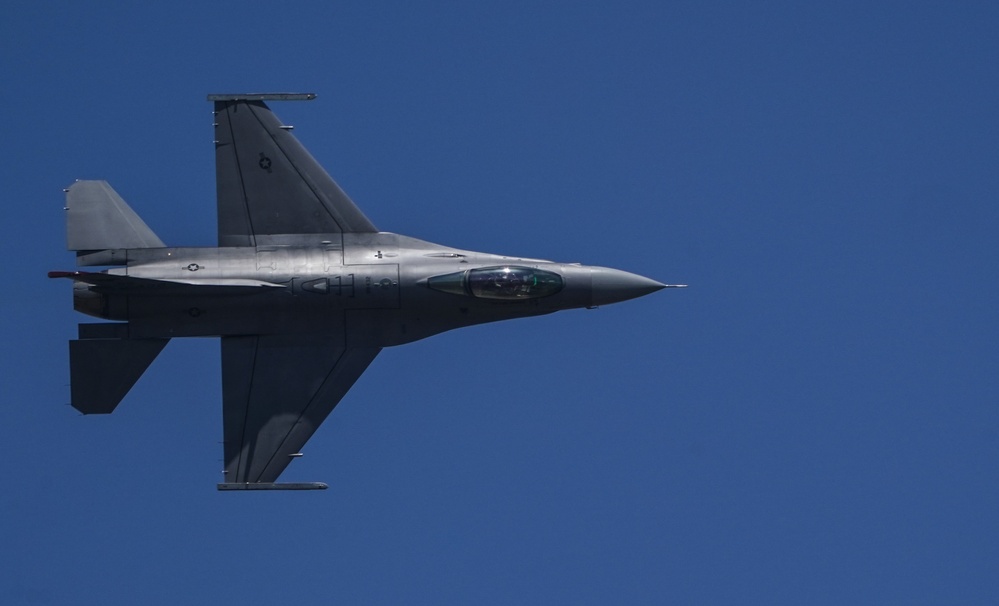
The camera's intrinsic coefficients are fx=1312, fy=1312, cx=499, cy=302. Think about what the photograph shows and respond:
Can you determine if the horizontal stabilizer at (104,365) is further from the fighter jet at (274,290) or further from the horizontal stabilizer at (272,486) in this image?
the horizontal stabilizer at (272,486)

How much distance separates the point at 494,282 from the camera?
A: 69.0ft

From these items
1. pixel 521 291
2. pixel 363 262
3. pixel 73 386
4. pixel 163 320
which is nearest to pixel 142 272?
pixel 163 320

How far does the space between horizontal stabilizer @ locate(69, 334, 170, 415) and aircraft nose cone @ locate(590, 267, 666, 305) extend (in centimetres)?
707

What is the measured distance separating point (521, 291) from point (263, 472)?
16.9 feet

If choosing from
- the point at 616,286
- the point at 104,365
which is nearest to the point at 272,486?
the point at 104,365

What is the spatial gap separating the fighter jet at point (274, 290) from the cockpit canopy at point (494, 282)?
2 cm

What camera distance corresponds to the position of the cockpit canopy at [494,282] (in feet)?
69.0

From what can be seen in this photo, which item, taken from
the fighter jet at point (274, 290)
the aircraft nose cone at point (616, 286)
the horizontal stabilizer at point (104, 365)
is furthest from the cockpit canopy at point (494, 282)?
the horizontal stabilizer at point (104, 365)

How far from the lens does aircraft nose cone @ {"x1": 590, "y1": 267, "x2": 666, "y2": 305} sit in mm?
21391

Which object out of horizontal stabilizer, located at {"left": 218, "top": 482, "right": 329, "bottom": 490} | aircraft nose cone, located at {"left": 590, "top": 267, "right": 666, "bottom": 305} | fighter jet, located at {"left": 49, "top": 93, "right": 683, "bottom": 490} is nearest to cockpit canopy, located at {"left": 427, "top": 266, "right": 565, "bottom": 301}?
fighter jet, located at {"left": 49, "top": 93, "right": 683, "bottom": 490}

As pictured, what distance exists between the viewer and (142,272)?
21.1m

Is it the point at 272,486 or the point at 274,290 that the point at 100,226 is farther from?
the point at 272,486

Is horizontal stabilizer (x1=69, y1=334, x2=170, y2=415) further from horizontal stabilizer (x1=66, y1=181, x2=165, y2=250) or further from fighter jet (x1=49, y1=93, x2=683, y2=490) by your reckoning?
horizontal stabilizer (x1=66, y1=181, x2=165, y2=250)

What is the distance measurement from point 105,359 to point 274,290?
3088mm
